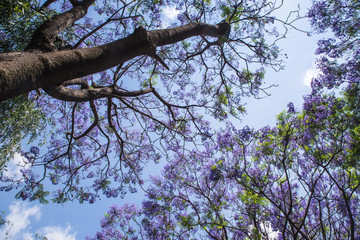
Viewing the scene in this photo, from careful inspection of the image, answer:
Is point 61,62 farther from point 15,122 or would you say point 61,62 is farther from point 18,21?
point 15,122

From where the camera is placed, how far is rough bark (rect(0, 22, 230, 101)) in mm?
1515

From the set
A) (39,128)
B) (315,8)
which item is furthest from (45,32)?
(315,8)

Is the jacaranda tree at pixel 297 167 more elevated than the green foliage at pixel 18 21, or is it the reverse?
the green foliage at pixel 18 21

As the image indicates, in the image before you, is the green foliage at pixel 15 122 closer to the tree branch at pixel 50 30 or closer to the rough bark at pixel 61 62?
the tree branch at pixel 50 30

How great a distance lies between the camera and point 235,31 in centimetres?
612

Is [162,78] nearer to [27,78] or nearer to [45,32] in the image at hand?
[45,32]

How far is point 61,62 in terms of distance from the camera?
183 centimetres

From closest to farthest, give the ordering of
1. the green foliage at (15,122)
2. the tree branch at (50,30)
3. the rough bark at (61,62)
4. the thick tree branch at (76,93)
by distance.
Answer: the rough bark at (61,62) → the tree branch at (50,30) → the thick tree branch at (76,93) → the green foliage at (15,122)

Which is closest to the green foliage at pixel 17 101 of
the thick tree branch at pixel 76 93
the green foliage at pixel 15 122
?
the green foliage at pixel 15 122

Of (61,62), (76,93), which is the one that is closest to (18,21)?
(76,93)

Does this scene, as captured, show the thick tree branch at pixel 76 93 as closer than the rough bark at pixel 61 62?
No

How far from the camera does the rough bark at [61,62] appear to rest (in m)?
1.51

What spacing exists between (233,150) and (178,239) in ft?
9.81

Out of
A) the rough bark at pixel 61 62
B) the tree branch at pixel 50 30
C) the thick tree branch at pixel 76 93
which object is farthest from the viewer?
the thick tree branch at pixel 76 93
